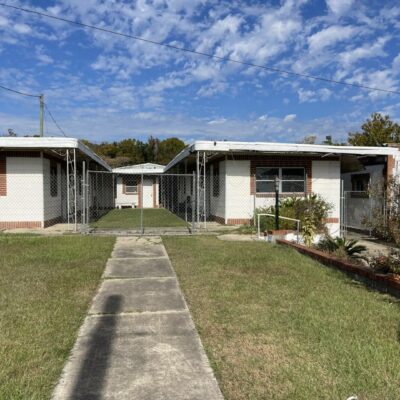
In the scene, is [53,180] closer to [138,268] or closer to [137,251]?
[137,251]

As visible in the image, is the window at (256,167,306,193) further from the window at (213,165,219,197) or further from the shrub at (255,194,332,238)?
the window at (213,165,219,197)

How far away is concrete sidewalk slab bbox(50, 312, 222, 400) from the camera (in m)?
3.09

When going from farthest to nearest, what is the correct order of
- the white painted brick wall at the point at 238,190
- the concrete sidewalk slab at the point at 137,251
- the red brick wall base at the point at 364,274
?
1. the white painted brick wall at the point at 238,190
2. the concrete sidewalk slab at the point at 137,251
3. the red brick wall base at the point at 364,274

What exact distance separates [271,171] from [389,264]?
10.1 metres

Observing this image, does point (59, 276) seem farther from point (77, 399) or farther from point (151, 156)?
point (151, 156)

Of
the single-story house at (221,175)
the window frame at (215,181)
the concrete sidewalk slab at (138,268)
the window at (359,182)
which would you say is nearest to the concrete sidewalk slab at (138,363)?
the concrete sidewalk slab at (138,268)

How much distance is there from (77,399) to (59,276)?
3.96m

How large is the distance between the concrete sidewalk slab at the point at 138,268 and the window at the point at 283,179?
27.2 ft

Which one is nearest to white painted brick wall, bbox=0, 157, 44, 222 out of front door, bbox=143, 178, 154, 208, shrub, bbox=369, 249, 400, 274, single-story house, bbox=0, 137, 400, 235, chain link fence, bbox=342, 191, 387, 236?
single-story house, bbox=0, 137, 400, 235

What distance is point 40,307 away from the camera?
16.5ft

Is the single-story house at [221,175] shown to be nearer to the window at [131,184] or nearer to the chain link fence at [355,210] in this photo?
the chain link fence at [355,210]

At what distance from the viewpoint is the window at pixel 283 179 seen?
16.1 metres

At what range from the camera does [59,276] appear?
6695 mm

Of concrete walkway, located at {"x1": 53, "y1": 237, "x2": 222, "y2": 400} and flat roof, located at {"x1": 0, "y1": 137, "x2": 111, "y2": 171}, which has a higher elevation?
flat roof, located at {"x1": 0, "y1": 137, "x2": 111, "y2": 171}
